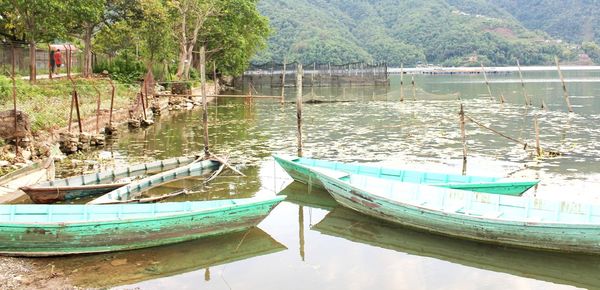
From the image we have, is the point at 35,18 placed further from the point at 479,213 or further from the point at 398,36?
the point at 398,36

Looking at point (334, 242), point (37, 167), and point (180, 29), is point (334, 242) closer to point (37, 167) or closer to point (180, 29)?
point (37, 167)

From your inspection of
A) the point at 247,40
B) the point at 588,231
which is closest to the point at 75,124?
the point at 588,231

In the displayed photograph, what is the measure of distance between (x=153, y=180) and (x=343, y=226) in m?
5.18

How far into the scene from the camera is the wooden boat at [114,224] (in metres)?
9.48

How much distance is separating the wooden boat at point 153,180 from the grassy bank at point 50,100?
21.6ft

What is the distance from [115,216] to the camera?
34.5 ft

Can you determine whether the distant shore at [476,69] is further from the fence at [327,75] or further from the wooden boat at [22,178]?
the wooden boat at [22,178]

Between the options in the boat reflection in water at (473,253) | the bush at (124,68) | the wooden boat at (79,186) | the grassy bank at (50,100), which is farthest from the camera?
the bush at (124,68)

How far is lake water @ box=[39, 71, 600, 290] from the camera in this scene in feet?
31.0

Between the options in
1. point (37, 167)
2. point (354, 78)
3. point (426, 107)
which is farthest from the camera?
point (354, 78)

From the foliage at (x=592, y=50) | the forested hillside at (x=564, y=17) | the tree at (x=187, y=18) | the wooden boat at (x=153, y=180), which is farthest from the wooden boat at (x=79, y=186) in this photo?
the forested hillside at (x=564, y=17)

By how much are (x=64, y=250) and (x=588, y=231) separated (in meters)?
9.00

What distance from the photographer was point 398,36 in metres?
143

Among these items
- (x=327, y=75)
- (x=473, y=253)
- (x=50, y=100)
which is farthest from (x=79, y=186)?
(x=327, y=75)
